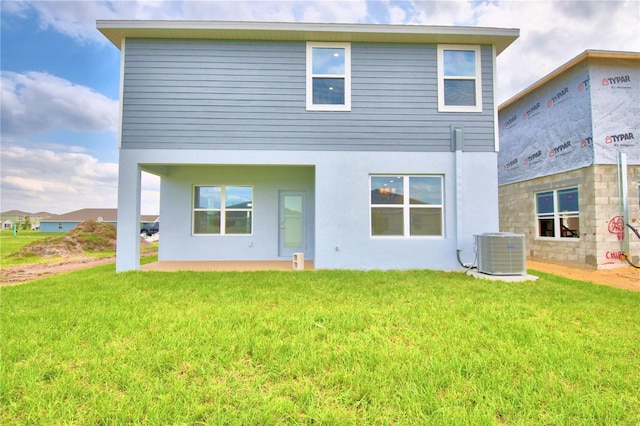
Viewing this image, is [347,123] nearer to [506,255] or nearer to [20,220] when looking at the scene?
[506,255]

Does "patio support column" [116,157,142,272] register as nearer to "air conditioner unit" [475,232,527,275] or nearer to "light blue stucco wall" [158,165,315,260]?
"light blue stucco wall" [158,165,315,260]

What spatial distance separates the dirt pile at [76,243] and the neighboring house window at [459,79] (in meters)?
13.4

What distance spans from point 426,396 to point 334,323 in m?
1.46

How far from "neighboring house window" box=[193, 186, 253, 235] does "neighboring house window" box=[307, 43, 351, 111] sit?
10.8ft

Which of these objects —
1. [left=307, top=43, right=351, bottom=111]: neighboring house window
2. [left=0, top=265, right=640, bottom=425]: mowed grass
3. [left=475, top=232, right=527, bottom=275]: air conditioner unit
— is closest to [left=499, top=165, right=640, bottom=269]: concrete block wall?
[left=475, top=232, right=527, bottom=275]: air conditioner unit

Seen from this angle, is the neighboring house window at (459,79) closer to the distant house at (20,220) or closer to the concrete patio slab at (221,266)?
the concrete patio slab at (221,266)

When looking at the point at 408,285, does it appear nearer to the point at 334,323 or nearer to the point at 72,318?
the point at 334,323

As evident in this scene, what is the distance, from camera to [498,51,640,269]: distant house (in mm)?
7578

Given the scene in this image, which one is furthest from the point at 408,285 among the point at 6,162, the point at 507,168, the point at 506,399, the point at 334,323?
the point at 6,162

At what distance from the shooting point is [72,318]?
3.55 meters

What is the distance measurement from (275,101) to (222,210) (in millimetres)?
3491

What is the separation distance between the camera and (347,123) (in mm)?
6852

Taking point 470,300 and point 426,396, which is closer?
point 426,396

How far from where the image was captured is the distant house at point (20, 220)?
50375mm
